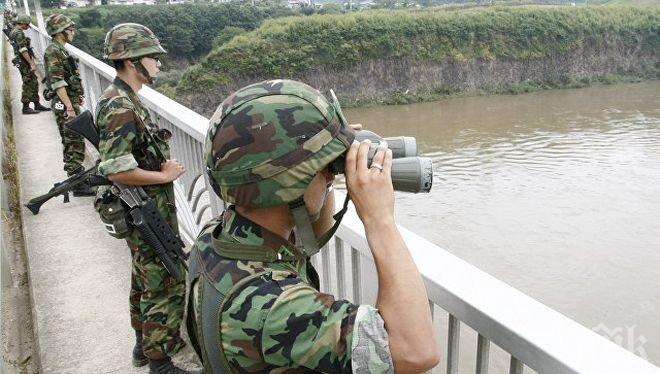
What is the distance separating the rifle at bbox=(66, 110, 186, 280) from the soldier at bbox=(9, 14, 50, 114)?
597 centimetres

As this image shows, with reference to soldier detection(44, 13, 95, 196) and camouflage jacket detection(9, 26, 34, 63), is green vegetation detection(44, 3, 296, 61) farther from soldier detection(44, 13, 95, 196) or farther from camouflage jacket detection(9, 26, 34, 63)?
soldier detection(44, 13, 95, 196)

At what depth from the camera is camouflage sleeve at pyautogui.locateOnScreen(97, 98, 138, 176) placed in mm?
2125

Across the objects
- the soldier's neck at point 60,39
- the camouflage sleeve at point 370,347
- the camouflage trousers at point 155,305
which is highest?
the soldier's neck at point 60,39

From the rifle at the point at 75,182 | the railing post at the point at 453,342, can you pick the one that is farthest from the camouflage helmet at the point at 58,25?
the railing post at the point at 453,342

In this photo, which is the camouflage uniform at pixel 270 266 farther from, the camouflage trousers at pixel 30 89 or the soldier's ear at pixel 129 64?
the camouflage trousers at pixel 30 89

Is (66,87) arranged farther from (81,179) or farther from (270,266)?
(270,266)

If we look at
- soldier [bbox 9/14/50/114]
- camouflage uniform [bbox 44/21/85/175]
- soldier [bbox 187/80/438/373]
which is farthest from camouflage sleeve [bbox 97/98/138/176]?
soldier [bbox 9/14/50/114]

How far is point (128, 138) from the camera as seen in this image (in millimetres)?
2152

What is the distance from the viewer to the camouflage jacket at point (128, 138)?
213 cm

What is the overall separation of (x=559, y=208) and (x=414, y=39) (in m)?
21.1

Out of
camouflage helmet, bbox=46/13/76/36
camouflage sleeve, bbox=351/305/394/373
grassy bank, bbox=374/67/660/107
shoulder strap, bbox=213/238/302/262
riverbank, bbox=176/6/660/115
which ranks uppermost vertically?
camouflage helmet, bbox=46/13/76/36

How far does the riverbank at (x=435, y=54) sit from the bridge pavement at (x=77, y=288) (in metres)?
25.3

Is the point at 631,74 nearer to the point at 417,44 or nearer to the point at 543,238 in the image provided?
the point at 417,44

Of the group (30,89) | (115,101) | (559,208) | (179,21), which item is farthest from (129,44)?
(179,21)
